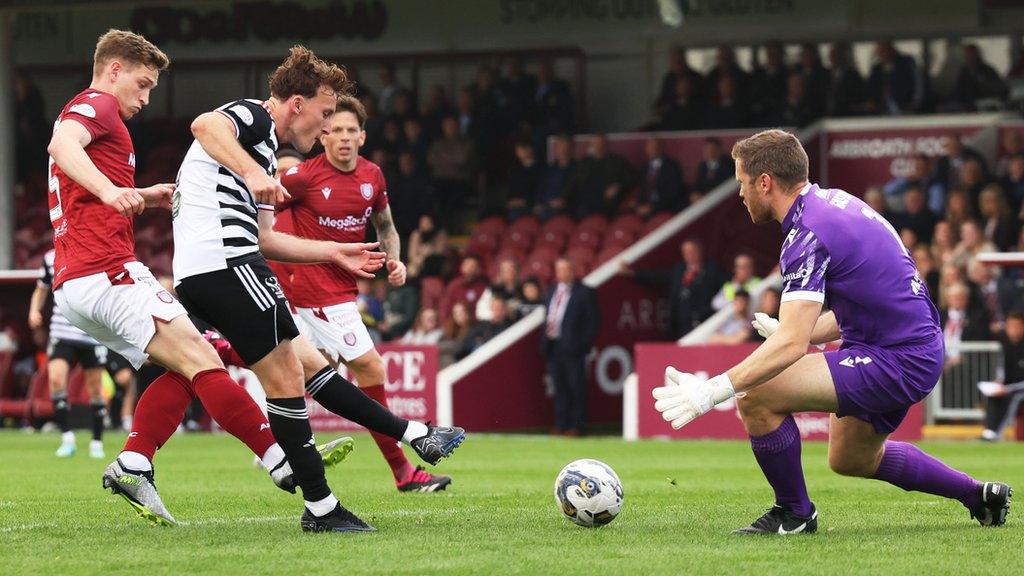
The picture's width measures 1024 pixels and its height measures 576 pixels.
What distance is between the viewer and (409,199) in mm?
22766

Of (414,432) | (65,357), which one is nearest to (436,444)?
(414,432)

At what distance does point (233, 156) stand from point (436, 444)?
1667 millimetres

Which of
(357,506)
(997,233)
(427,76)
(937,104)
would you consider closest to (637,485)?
(357,506)

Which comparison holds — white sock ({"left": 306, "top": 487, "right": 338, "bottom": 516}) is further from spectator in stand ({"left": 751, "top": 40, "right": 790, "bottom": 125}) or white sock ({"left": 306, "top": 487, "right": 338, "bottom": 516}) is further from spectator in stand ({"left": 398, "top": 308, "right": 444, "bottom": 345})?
spectator in stand ({"left": 751, "top": 40, "right": 790, "bottom": 125})

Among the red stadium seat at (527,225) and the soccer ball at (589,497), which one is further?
the red stadium seat at (527,225)

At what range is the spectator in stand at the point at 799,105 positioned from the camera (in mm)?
22891

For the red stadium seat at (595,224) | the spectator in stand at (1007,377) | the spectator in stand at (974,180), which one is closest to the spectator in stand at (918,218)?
the spectator in stand at (974,180)

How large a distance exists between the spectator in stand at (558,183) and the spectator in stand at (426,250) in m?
1.53

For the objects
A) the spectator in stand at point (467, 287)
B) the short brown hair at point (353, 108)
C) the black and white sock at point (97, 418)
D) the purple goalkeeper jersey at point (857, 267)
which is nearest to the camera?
the purple goalkeeper jersey at point (857, 267)

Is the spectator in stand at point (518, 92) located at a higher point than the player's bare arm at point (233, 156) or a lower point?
higher

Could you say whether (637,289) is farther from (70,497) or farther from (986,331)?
(70,497)

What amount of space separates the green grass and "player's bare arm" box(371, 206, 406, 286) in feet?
4.14

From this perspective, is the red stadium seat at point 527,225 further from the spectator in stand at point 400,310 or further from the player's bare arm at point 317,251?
the player's bare arm at point 317,251

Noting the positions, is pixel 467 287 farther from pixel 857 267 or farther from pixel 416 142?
pixel 857 267
